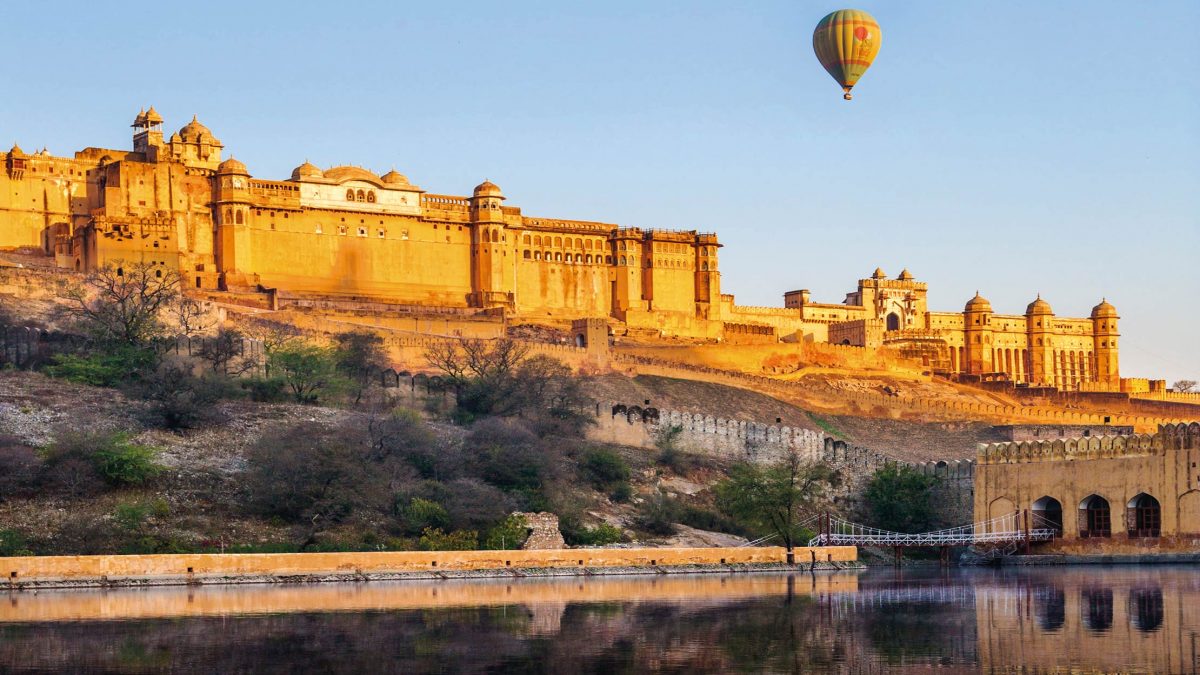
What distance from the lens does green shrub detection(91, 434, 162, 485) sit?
35.7m

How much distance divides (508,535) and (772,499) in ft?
24.5

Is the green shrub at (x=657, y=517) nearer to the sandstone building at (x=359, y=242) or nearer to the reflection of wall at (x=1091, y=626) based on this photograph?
the reflection of wall at (x=1091, y=626)

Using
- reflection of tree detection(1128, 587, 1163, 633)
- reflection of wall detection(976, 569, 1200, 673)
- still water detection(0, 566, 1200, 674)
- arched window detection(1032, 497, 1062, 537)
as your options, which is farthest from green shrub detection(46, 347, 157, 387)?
reflection of tree detection(1128, 587, 1163, 633)

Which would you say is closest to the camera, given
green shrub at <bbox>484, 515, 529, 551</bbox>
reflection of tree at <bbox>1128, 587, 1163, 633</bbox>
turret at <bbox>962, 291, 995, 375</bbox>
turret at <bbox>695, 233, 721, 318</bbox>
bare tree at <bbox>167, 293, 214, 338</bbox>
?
reflection of tree at <bbox>1128, 587, 1163, 633</bbox>

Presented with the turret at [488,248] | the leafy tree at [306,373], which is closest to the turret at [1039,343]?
the turret at [488,248]

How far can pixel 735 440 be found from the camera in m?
50.7

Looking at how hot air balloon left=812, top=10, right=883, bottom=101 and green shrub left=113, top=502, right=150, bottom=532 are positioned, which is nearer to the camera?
green shrub left=113, top=502, right=150, bottom=532

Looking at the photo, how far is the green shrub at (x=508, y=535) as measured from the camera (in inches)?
1356

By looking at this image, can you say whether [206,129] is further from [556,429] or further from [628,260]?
[556,429]

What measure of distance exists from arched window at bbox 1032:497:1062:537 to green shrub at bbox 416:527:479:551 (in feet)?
37.0

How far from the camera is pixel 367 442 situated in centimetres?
4016

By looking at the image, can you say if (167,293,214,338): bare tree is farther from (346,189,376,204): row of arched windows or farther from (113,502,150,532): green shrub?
(113,502,150,532): green shrub

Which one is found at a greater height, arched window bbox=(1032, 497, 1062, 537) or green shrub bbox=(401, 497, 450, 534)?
green shrub bbox=(401, 497, 450, 534)

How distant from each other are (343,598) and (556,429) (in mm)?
19904
